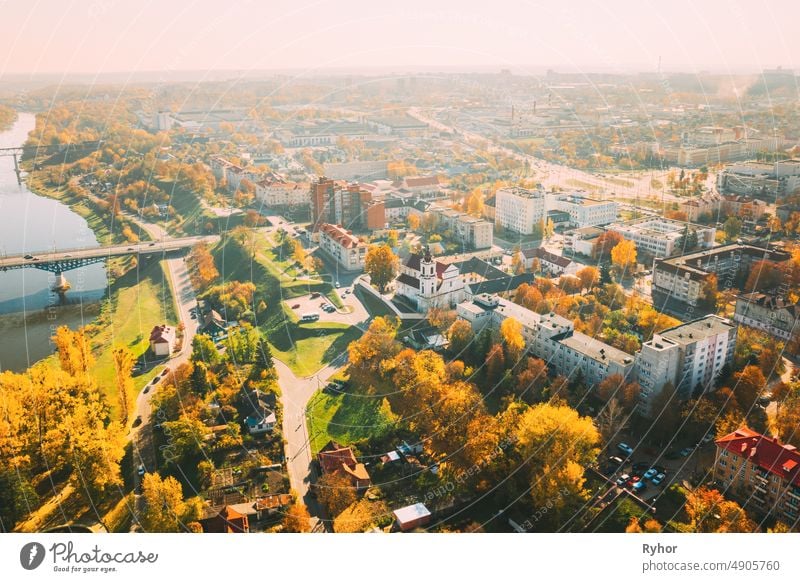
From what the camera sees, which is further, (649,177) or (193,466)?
(649,177)

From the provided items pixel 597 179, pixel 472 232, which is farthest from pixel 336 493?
pixel 597 179

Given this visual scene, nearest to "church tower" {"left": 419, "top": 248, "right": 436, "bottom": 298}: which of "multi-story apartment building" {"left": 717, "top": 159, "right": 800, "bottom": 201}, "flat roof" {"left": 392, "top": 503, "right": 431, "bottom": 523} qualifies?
"flat roof" {"left": 392, "top": 503, "right": 431, "bottom": 523}

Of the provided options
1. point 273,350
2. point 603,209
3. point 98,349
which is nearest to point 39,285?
point 98,349

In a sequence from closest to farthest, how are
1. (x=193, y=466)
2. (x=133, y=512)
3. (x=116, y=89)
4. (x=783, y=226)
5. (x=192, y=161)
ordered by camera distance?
(x=133, y=512)
(x=193, y=466)
(x=783, y=226)
(x=192, y=161)
(x=116, y=89)

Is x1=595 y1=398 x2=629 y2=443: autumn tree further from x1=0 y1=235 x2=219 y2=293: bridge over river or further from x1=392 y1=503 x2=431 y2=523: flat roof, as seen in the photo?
x1=0 y1=235 x2=219 y2=293: bridge over river

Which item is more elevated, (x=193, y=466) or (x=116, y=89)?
(x=116, y=89)

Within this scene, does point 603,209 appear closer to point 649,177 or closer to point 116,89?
point 649,177

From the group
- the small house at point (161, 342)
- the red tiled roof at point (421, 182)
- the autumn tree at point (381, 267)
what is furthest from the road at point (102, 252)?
the red tiled roof at point (421, 182)

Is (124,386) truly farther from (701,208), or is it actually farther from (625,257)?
(701,208)
